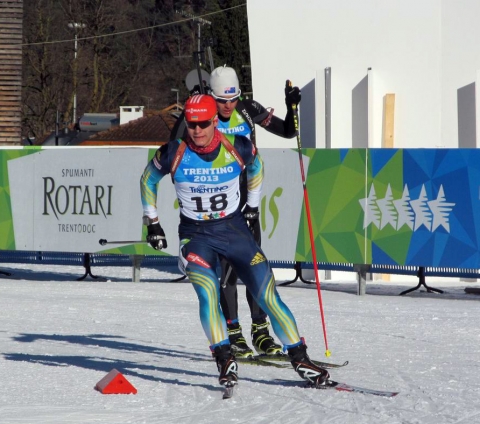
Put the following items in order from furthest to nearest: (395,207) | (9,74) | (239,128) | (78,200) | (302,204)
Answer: (9,74), (78,200), (302,204), (395,207), (239,128)

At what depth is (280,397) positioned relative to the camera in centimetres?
712

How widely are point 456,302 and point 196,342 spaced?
5.17 m

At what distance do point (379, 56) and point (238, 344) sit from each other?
1129cm

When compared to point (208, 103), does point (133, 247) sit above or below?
below

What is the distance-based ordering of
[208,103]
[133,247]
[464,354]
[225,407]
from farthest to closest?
[133,247] < [464,354] < [208,103] < [225,407]

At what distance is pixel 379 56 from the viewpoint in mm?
19344

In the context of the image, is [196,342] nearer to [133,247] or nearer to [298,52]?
[133,247]

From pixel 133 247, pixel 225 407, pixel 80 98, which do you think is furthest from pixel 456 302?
pixel 80 98

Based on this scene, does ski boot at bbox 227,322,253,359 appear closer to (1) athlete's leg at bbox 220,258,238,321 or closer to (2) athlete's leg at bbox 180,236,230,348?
(1) athlete's leg at bbox 220,258,238,321

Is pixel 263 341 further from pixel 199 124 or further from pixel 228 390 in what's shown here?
pixel 199 124

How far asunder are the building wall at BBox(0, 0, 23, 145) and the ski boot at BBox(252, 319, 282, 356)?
27341 mm

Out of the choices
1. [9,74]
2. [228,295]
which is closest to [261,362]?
[228,295]

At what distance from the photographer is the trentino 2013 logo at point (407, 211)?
1412 cm

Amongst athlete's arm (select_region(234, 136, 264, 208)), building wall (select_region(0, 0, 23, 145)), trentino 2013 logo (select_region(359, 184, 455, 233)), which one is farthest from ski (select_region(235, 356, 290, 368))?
building wall (select_region(0, 0, 23, 145))
